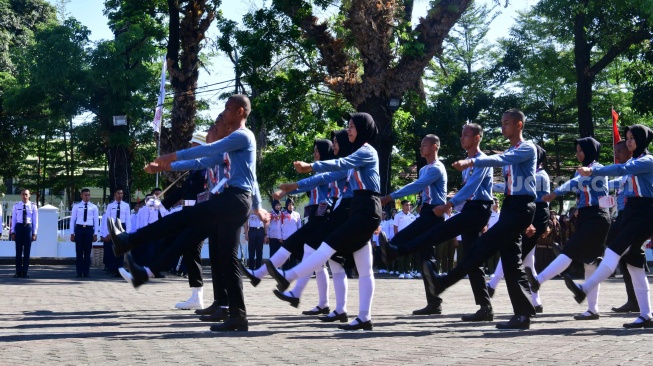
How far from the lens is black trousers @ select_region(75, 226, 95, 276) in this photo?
22.4m

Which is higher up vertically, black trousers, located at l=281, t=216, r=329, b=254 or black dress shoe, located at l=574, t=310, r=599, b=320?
black trousers, located at l=281, t=216, r=329, b=254

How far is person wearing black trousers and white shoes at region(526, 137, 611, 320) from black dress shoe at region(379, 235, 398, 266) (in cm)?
195

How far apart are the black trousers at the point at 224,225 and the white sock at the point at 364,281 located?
1140 mm

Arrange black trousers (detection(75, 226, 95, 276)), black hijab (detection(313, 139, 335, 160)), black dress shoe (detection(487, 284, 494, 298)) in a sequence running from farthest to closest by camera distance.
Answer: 1. black trousers (detection(75, 226, 95, 276))
2. black hijab (detection(313, 139, 335, 160))
3. black dress shoe (detection(487, 284, 494, 298))

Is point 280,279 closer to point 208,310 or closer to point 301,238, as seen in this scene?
point 301,238

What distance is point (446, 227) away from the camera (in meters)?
10.5

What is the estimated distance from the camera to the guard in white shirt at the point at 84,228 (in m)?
22.6

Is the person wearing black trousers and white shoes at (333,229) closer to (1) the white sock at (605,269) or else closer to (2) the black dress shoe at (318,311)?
(2) the black dress shoe at (318,311)

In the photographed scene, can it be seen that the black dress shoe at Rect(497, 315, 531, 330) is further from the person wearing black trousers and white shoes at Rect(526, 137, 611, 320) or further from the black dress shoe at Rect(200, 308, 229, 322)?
the black dress shoe at Rect(200, 308, 229, 322)

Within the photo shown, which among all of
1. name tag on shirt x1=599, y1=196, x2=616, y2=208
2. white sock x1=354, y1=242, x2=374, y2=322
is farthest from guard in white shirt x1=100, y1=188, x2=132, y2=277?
white sock x1=354, y1=242, x2=374, y2=322

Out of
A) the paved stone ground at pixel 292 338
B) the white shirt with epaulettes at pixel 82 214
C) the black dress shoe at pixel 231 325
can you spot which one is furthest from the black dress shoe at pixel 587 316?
the white shirt with epaulettes at pixel 82 214

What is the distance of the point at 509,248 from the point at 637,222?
132 centimetres

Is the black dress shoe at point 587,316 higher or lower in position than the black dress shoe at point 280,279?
lower

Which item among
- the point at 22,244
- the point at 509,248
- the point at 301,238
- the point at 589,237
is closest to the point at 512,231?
the point at 509,248
